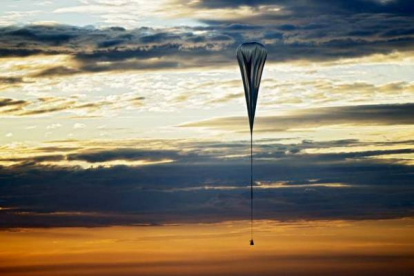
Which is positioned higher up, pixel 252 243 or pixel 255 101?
pixel 255 101

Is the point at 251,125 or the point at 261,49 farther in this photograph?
the point at 261,49

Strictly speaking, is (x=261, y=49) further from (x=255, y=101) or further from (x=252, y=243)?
(x=252, y=243)

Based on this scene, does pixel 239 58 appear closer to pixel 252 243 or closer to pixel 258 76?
pixel 258 76

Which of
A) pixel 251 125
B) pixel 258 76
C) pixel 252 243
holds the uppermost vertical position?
pixel 258 76

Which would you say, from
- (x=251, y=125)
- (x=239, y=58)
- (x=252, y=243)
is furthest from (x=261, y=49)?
(x=252, y=243)

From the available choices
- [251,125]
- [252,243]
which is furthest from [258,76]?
[252,243]

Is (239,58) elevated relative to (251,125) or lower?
elevated

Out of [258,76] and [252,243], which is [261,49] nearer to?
[258,76]
